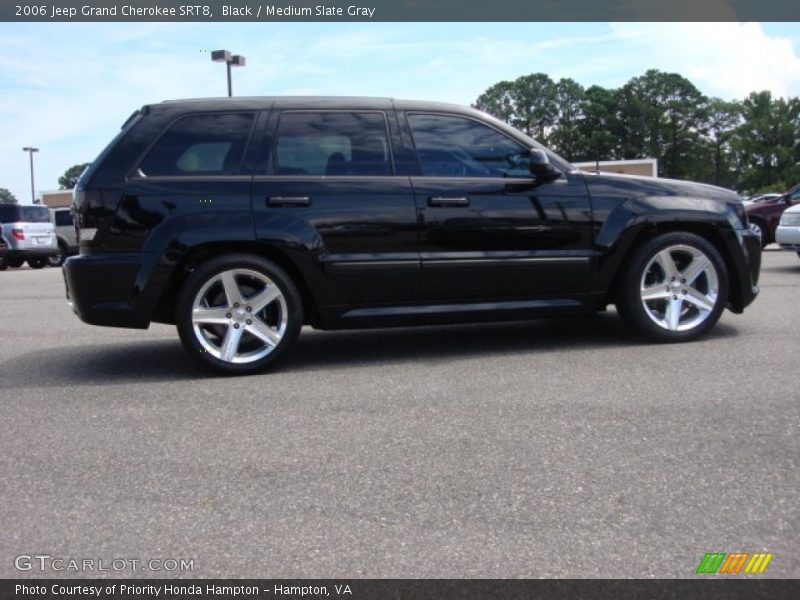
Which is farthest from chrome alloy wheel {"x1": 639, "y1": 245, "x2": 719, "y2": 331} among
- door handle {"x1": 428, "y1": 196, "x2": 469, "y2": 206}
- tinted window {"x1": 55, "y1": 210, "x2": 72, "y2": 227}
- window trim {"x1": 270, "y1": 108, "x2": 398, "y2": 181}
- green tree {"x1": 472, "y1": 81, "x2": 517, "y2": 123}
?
green tree {"x1": 472, "y1": 81, "x2": 517, "y2": 123}

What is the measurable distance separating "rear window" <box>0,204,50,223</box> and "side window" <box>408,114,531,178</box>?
17537mm

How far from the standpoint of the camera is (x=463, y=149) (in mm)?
5648

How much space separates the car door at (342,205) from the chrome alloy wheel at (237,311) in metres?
0.28

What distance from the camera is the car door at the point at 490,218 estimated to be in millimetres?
5469

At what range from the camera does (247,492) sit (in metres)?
3.22

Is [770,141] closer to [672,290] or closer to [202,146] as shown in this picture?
[672,290]

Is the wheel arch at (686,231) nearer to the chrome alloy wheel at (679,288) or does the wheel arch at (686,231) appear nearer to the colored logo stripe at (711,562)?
the chrome alloy wheel at (679,288)

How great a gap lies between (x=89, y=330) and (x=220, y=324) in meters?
2.78

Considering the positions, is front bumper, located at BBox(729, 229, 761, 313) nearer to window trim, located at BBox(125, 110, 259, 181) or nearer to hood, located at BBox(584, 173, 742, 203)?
hood, located at BBox(584, 173, 742, 203)

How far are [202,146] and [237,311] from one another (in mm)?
1119

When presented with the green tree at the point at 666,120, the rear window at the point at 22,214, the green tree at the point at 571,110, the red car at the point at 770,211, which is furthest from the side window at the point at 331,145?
the green tree at the point at 666,120

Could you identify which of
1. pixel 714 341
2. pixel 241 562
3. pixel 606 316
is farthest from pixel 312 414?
pixel 606 316

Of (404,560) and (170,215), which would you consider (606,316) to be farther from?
(404,560)

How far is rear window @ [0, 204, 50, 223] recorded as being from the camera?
20344 mm
